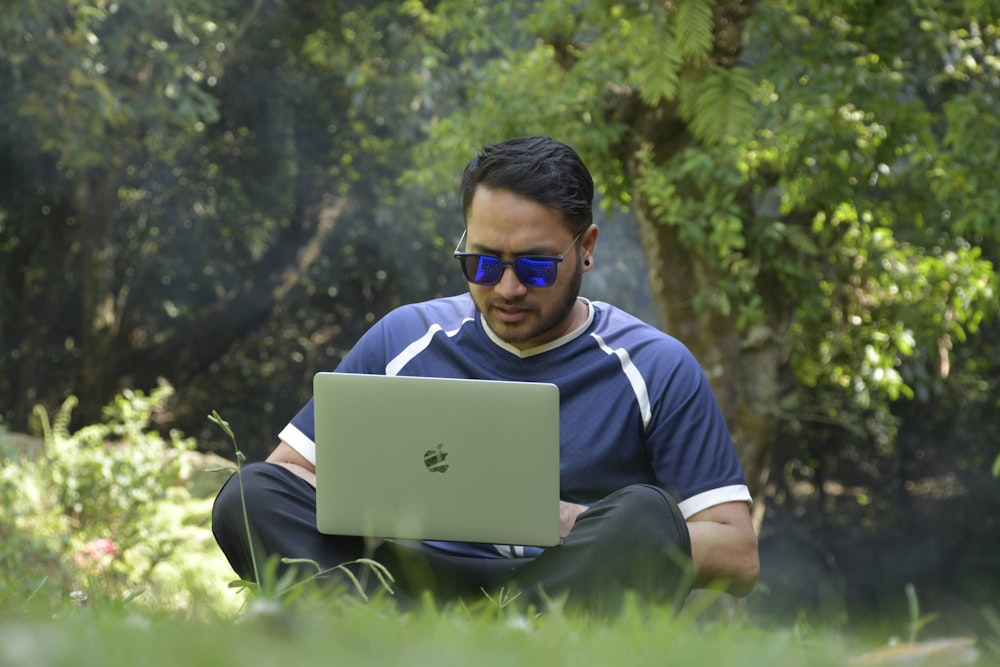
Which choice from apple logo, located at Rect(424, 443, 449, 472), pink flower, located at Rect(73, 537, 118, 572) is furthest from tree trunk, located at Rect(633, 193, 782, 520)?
apple logo, located at Rect(424, 443, 449, 472)

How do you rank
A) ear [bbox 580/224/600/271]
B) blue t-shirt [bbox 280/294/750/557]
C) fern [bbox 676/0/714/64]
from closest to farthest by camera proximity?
blue t-shirt [bbox 280/294/750/557] < ear [bbox 580/224/600/271] < fern [bbox 676/0/714/64]

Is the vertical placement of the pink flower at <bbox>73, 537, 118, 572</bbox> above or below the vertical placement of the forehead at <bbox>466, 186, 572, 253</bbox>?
below

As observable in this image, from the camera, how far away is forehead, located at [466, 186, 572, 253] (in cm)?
352

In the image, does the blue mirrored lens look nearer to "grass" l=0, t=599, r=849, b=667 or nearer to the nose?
the nose

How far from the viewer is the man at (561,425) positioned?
2912 millimetres

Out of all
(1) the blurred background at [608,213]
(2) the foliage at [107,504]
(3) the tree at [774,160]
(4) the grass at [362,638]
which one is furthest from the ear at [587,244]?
(2) the foliage at [107,504]

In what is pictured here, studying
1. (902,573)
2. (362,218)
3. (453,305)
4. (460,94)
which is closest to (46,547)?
(453,305)

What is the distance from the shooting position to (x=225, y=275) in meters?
13.3

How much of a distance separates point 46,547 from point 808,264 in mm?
4140

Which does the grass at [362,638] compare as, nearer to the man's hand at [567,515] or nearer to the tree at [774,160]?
the man's hand at [567,515]

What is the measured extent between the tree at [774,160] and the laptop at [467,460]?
3049mm

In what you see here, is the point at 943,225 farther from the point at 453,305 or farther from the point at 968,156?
the point at 453,305

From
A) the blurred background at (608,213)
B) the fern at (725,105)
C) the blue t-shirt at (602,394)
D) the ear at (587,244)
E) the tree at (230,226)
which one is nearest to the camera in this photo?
the blue t-shirt at (602,394)

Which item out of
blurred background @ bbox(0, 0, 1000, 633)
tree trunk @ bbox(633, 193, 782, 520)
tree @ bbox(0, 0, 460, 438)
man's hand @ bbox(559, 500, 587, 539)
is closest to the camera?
man's hand @ bbox(559, 500, 587, 539)
